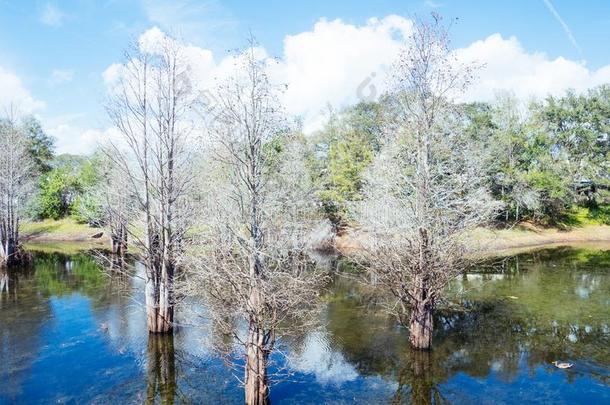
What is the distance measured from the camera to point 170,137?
1784cm

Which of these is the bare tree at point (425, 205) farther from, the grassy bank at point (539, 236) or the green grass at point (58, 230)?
the green grass at point (58, 230)

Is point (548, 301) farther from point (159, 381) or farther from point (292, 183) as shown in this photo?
point (159, 381)

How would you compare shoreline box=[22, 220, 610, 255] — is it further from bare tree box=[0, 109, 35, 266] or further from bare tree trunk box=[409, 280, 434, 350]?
bare tree trunk box=[409, 280, 434, 350]

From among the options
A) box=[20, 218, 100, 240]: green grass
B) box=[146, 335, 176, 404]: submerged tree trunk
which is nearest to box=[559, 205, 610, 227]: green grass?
box=[146, 335, 176, 404]: submerged tree trunk

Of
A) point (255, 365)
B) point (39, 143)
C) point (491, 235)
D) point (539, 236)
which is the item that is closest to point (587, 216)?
point (539, 236)

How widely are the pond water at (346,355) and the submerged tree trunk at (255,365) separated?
48.0 inches

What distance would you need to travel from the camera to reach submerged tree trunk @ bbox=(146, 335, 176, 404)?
43.6ft

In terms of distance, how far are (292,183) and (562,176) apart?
125 ft

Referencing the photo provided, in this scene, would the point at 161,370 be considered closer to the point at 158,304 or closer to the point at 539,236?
the point at 158,304

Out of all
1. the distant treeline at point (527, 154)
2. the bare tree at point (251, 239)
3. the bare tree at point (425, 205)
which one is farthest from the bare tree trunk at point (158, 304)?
the distant treeline at point (527, 154)

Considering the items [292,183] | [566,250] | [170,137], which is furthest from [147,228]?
[566,250]

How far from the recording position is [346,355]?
15.9m

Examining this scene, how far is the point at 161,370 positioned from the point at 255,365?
529 cm

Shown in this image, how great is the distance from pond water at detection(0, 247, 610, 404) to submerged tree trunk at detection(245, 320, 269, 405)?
1219 millimetres
